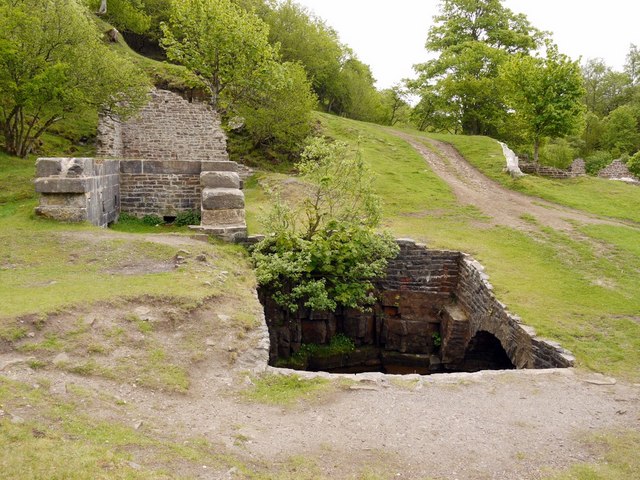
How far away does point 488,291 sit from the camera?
976cm

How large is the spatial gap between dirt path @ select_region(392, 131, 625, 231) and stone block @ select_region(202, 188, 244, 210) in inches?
300

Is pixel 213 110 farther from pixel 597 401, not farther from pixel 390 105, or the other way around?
pixel 390 105

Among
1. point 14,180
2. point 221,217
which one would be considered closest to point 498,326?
point 221,217

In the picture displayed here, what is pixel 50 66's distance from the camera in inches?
516

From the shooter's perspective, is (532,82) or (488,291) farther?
(532,82)

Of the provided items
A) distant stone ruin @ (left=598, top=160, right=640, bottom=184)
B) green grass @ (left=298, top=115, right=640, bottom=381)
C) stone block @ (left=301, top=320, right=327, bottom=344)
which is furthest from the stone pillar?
distant stone ruin @ (left=598, top=160, right=640, bottom=184)

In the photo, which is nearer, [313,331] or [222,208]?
[222,208]

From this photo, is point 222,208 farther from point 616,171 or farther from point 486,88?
point 616,171

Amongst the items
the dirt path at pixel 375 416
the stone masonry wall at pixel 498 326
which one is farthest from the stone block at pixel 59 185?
the stone masonry wall at pixel 498 326

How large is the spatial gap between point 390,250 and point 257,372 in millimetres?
5260

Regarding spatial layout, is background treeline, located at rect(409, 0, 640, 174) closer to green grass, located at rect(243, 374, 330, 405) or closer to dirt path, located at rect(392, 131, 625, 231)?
dirt path, located at rect(392, 131, 625, 231)

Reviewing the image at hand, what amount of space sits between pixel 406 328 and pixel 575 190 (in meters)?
10.8

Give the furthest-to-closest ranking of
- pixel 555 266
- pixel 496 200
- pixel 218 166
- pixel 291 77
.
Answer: pixel 291 77
pixel 496 200
pixel 218 166
pixel 555 266

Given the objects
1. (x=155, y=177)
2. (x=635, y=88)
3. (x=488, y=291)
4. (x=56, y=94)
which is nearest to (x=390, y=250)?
(x=488, y=291)
